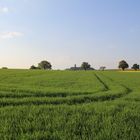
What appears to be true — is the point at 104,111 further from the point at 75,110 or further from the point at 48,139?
the point at 48,139

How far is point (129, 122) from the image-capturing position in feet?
38.0

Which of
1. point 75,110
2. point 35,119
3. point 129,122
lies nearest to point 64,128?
point 35,119

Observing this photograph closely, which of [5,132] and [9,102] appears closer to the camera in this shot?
[5,132]

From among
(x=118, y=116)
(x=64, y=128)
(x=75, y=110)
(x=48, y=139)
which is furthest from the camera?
(x=75, y=110)

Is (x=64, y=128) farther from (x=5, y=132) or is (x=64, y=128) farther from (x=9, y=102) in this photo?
(x=9, y=102)

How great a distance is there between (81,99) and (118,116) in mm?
7332

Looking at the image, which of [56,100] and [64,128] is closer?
[64,128]

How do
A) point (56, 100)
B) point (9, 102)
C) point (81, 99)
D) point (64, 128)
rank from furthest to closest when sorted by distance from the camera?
point (81, 99)
point (56, 100)
point (9, 102)
point (64, 128)

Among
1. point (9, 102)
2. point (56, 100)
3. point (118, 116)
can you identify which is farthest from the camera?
point (56, 100)

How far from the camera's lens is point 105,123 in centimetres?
1114

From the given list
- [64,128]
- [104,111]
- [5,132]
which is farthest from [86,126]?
[104,111]

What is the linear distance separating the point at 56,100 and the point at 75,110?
15.4 ft

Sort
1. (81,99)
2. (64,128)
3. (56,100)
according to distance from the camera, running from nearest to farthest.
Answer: (64,128) → (56,100) → (81,99)

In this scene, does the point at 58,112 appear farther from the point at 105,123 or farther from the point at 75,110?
the point at 105,123
